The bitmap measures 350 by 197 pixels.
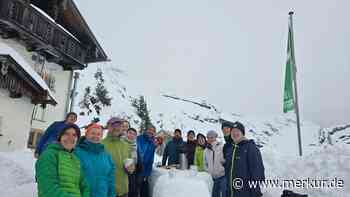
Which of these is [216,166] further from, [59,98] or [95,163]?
[59,98]

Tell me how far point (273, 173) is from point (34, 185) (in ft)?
18.5

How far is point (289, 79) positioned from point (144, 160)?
6169mm

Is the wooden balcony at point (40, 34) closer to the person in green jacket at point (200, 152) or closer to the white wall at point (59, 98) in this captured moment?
the white wall at point (59, 98)

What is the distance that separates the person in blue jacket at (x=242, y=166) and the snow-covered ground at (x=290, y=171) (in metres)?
1.08

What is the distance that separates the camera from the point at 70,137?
3252 mm

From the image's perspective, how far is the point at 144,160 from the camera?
555 centimetres

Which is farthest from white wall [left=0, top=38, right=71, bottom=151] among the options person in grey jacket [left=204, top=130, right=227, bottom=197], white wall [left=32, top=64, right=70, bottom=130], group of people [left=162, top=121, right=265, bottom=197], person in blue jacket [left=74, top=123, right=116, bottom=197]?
person in blue jacket [left=74, top=123, right=116, bottom=197]

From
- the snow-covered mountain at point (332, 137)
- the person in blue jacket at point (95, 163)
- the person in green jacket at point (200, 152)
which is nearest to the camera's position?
the person in blue jacket at point (95, 163)

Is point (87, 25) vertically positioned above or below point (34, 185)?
above

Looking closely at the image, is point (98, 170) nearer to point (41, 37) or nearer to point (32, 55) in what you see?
point (41, 37)

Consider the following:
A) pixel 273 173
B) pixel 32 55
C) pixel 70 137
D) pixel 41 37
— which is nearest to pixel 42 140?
pixel 70 137

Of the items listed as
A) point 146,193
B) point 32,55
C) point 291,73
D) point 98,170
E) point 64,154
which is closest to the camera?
point 64,154

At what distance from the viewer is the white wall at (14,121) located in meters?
12.4

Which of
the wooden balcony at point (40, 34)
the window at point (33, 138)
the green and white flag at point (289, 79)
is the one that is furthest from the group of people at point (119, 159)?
the window at point (33, 138)
